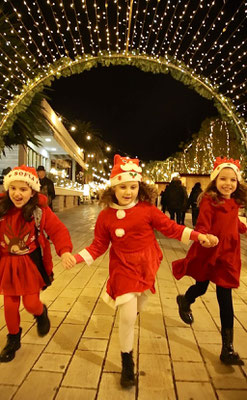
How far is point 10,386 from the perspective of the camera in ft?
8.18

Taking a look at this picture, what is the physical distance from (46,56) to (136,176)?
5.22 meters

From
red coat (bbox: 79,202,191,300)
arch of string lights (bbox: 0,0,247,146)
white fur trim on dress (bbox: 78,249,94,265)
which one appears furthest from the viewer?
arch of string lights (bbox: 0,0,247,146)

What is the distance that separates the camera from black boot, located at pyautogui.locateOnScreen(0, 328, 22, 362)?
2892mm

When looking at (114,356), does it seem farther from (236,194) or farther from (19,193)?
(236,194)

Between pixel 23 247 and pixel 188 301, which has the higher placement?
pixel 23 247

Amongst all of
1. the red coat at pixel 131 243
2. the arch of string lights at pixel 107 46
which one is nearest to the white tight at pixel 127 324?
the red coat at pixel 131 243

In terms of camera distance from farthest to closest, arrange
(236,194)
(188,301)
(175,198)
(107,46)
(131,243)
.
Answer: (175,198), (107,46), (188,301), (236,194), (131,243)

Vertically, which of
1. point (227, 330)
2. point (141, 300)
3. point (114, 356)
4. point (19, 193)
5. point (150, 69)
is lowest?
point (114, 356)

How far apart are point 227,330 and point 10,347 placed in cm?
190

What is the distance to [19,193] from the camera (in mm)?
3123

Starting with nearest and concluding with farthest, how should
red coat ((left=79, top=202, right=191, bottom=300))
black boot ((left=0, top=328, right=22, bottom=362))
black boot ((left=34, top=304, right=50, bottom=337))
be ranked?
red coat ((left=79, top=202, right=191, bottom=300)) → black boot ((left=0, top=328, right=22, bottom=362)) → black boot ((left=34, top=304, right=50, bottom=337))

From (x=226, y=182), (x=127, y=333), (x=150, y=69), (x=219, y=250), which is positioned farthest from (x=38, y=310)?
(x=150, y=69)

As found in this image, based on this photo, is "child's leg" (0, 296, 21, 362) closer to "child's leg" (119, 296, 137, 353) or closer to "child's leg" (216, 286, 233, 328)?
"child's leg" (119, 296, 137, 353)

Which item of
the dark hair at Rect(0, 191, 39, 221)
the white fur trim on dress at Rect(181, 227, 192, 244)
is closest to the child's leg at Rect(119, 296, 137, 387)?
the white fur trim on dress at Rect(181, 227, 192, 244)
